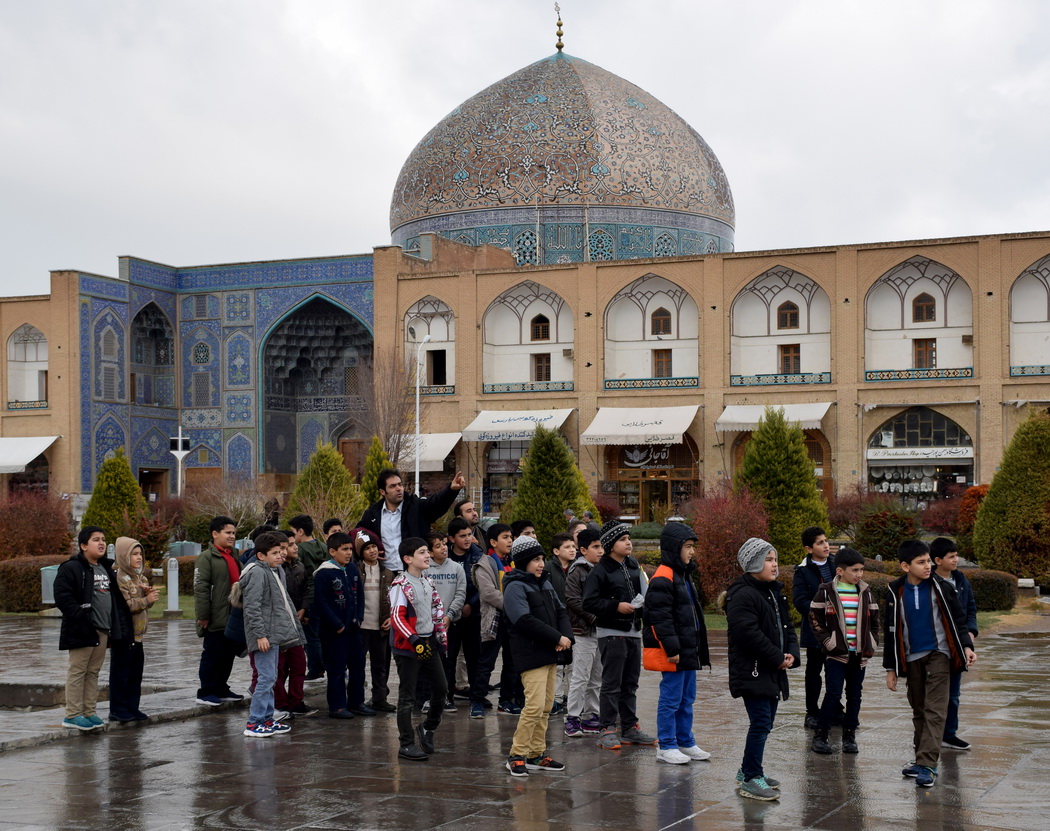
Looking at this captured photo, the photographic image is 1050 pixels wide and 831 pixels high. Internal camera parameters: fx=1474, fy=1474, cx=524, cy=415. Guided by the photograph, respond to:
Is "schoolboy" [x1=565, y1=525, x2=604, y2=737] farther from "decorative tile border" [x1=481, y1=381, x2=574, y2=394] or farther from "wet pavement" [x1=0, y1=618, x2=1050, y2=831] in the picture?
"decorative tile border" [x1=481, y1=381, x2=574, y2=394]

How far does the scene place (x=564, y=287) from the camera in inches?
1346

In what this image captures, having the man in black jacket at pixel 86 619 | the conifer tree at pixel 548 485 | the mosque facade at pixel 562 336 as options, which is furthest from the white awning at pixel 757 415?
the man in black jacket at pixel 86 619

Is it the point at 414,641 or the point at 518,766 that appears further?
the point at 414,641

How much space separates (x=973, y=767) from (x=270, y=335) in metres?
31.9

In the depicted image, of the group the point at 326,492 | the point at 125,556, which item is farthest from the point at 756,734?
the point at 326,492

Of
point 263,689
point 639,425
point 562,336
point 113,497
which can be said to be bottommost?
point 263,689

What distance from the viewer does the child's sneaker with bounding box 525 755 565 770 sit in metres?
7.06

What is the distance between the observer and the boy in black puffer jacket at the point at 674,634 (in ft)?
23.3

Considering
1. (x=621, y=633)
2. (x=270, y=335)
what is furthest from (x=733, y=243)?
(x=621, y=633)

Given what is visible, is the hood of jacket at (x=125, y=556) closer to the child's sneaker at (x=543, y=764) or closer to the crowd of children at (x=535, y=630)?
the crowd of children at (x=535, y=630)

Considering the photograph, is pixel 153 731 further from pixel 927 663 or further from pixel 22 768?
pixel 927 663

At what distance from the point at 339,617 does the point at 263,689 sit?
0.79 meters

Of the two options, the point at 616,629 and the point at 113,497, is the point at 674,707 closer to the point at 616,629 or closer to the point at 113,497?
the point at 616,629

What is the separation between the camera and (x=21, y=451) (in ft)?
118
